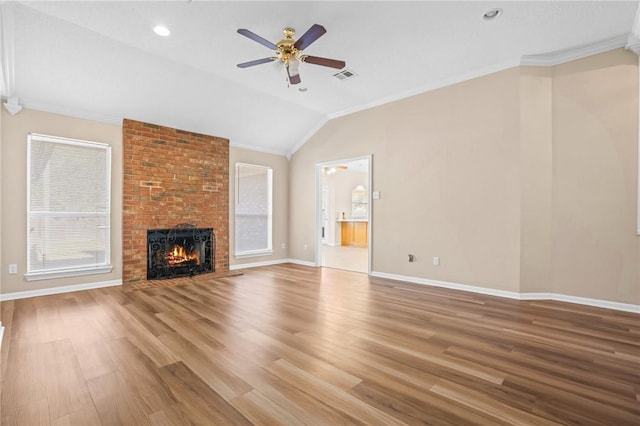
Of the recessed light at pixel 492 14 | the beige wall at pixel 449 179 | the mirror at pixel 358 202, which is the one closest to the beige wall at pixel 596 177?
the beige wall at pixel 449 179

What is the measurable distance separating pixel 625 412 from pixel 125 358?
10.5ft

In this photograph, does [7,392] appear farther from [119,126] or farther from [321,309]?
[119,126]

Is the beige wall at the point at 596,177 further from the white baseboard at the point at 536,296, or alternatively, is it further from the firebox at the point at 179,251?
the firebox at the point at 179,251

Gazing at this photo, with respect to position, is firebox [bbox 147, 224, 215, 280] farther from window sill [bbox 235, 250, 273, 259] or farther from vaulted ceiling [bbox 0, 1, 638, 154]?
vaulted ceiling [bbox 0, 1, 638, 154]

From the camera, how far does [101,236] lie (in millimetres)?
4496

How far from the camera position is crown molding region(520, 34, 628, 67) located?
348cm

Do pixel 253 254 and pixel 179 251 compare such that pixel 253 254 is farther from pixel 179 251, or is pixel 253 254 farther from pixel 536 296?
pixel 536 296

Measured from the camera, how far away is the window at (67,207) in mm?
3971

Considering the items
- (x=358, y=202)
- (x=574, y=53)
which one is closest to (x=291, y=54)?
(x=574, y=53)

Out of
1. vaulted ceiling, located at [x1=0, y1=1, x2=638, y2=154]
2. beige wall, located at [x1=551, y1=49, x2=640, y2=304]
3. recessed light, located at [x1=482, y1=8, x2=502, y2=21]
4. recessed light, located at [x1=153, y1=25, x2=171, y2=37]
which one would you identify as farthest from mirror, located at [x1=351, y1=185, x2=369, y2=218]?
recessed light, located at [x1=153, y1=25, x2=171, y2=37]

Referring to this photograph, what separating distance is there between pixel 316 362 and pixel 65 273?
408 centimetres

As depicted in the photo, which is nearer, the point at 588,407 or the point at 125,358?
the point at 588,407

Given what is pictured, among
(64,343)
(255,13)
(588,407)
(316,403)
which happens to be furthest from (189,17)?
(588,407)

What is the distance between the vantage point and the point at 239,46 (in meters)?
3.56
